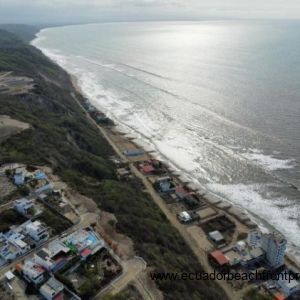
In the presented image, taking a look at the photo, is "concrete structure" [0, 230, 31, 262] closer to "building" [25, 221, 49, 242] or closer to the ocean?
"building" [25, 221, 49, 242]

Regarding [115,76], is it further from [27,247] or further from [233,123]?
[27,247]

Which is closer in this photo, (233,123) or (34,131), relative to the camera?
(34,131)

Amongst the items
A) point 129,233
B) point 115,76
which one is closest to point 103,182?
point 129,233

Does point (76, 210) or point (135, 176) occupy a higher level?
point (76, 210)

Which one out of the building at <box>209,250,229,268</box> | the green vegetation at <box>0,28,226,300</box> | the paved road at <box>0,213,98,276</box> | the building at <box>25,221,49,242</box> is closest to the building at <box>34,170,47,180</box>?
the green vegetation at <box>0,28,226,300</box>

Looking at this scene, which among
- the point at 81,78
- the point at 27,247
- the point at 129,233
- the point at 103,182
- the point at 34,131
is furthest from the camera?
the point at 81,78

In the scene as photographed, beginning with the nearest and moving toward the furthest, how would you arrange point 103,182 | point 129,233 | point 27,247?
point 27,247, point 129,233, point 103,182
